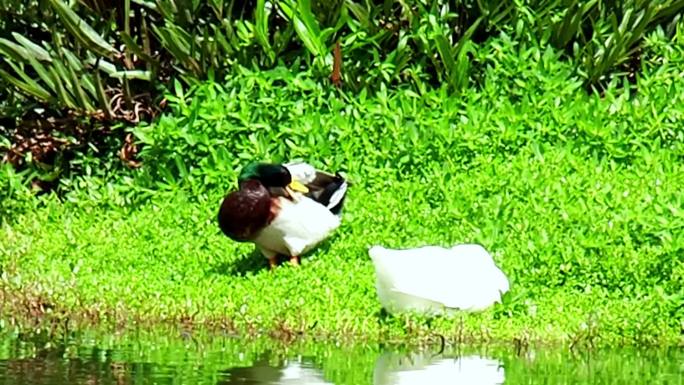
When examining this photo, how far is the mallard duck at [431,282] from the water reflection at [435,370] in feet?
2.33

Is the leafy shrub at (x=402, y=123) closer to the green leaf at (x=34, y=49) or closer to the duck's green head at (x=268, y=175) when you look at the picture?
the green leaf at (x=34, y=49)

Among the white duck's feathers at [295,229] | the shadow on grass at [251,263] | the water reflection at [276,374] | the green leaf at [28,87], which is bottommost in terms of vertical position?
the water reflection at [276,374]

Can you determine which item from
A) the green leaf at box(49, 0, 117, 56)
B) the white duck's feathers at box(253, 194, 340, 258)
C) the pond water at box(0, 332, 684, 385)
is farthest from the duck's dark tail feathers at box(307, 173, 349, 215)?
the green leaf at box(49, 0, 117, 56)

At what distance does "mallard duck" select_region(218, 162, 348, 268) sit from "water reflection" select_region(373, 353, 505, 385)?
6.93 feet

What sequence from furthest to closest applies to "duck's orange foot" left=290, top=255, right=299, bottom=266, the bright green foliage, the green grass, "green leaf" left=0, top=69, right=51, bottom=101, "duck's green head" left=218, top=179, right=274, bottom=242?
"green leaf" left=0, top=69, right=51, bottom=101, the bright green foliage, "duck's orange foot" left=290, top=255, right=299, bottom=266, "duck's green head" left=218, top=179, right=274, bottom=242, the green grass

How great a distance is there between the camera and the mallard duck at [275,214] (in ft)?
31.6

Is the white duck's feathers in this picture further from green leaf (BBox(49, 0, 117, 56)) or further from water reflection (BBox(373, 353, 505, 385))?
green leaf (BBox(49, 0, 117, 56))

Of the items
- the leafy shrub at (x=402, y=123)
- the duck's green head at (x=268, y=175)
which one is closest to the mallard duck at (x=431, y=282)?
the duck's green head at (x=268, y=175)

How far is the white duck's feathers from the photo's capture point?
9664mm

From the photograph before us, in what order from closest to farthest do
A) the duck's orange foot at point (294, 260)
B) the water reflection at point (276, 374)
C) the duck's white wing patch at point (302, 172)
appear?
the water reflection at point (276, 374)
the duck's orange foot at point (294, 260)
the duck's white wing patch at point (302, 172)

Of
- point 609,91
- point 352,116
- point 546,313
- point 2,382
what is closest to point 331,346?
point 546,313

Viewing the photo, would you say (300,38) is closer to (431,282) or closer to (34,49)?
(34,49)

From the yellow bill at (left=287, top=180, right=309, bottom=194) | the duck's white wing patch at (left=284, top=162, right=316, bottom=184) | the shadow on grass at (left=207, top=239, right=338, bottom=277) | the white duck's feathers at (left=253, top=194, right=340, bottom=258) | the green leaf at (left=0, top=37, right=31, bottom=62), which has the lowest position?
the shadow on grass at (left=207, top=239, right=338, bottom=277)

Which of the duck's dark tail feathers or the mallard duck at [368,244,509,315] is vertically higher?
the duck's dark tail feathers
